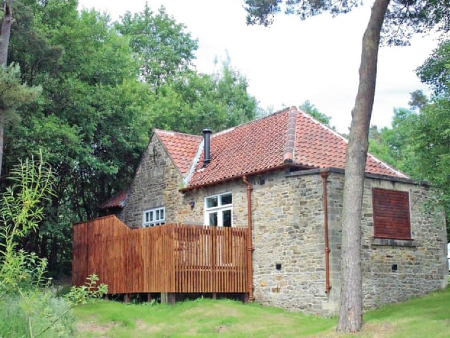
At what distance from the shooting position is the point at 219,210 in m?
20.8

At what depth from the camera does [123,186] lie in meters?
28.3

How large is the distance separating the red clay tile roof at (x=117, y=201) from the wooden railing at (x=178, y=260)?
4.34 meters

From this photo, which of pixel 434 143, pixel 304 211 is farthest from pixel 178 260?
pixel 434 143

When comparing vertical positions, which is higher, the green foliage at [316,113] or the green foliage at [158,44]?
the green foliage at [158,44]

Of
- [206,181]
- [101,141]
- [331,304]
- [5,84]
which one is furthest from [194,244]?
[101,141]

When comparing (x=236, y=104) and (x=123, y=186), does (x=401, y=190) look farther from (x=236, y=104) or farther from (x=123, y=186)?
(x=236, y=104)

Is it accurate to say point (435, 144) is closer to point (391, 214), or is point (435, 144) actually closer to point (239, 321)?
point (391, 214)

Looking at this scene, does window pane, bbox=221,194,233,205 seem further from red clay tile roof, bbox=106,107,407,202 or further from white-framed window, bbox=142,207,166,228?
white-framed window, bbox=142,207,166,228

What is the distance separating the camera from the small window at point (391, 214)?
1845 centimetres

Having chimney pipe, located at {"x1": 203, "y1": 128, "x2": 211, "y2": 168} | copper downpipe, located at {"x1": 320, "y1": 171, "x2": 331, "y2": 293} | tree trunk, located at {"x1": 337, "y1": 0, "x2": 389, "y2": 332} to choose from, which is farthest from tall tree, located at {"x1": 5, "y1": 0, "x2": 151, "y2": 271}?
tree trunk, located at {"x1": 337, "y1": 0, "x2": 389, "y2": 332}

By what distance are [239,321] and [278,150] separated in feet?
18.9

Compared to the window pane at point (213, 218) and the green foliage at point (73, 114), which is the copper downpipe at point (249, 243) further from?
the green foliage at point (73, 114)

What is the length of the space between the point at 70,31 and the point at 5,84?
32.5 ft

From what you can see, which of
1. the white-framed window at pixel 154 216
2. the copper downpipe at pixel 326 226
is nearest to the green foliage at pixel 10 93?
the copper downpipe at pixel 326 226
